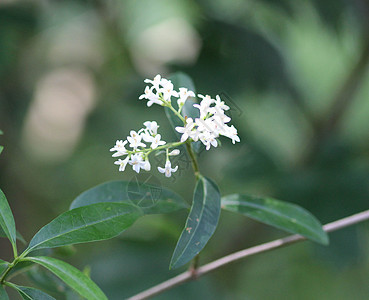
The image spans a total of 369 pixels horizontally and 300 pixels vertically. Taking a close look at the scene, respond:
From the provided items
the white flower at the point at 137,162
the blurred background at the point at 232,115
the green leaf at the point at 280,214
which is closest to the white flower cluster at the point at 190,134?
the white flower at the point at 137,162

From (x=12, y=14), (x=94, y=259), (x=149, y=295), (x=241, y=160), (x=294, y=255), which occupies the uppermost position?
(x=12, y=14)

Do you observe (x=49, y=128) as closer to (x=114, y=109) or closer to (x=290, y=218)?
(x=114, y=109)

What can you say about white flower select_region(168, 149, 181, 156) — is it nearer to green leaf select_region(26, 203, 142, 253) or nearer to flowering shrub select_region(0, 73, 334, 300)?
flowering shrub select_region(0, 73, 334, 300)

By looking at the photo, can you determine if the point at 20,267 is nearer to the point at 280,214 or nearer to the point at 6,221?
the point at 6,221

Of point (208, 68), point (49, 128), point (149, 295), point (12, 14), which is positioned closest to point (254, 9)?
point (208, 68)

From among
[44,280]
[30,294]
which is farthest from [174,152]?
[44,280]

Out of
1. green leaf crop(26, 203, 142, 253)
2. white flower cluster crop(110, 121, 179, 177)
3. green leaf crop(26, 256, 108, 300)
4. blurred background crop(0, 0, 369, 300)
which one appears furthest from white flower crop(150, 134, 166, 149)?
blurred background crop(0, 0, 369, 300)
